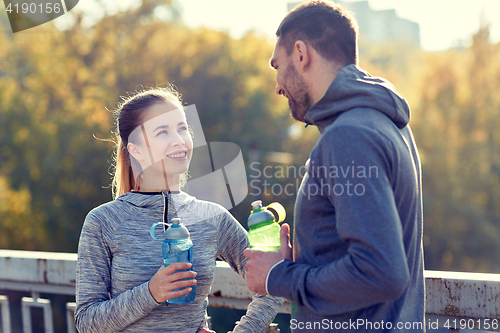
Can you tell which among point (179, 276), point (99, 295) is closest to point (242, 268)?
point (179, 276)

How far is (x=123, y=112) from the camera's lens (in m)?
2.14

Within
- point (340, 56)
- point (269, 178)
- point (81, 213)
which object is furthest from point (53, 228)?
point (340, 56)

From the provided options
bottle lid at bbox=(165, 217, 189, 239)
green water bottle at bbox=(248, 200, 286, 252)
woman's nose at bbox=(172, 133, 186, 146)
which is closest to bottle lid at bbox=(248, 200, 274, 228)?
green water bottle at bbox=(248, 200, 286, 252)

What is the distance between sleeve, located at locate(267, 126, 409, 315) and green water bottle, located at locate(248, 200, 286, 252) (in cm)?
37

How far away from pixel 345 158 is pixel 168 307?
3.50ft

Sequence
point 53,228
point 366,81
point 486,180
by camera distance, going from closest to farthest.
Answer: point 366,81 → point 53,228 → point 486,180

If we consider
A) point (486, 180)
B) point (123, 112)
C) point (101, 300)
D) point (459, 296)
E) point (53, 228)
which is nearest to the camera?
point (101, 300)

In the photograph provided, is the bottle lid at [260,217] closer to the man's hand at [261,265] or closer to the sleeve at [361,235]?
the man's hand at [261,265]

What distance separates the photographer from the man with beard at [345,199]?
1.20 metres

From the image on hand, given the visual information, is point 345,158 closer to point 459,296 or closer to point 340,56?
point 340,56

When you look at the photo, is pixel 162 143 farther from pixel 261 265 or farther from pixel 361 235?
pixel 361 235

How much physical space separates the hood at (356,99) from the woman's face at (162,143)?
0.77m

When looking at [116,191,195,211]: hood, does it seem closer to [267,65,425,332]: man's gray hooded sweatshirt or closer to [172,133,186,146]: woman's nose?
[172,133,186,146]: woman's nose

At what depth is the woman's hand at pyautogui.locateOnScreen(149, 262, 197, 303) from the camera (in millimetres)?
1654
